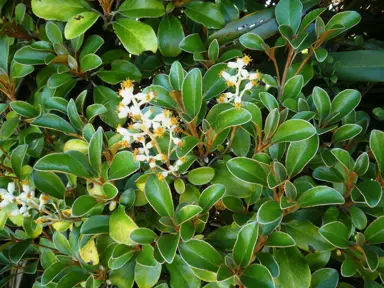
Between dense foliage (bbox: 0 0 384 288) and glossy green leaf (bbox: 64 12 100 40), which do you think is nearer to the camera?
dense foliage (bbox: 0 0 384 288)

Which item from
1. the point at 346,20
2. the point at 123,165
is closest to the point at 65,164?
the point at 123,165

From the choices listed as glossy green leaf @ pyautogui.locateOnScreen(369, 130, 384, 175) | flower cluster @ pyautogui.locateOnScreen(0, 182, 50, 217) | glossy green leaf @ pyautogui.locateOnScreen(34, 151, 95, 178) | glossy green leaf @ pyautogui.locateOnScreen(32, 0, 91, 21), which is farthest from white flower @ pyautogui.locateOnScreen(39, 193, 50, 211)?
glossy green leaf @ pyautogui.locateOnScreen(369, 130, 384, 175)

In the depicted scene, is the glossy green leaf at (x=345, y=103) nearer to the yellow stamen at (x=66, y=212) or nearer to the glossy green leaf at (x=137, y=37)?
the glossy green leaf at (x=137, y=37)

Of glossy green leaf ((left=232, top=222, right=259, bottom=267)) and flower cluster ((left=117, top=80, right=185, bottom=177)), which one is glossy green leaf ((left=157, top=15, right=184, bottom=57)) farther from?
glossy green leaf ((left=232, top=222, right=259, bottom=267))

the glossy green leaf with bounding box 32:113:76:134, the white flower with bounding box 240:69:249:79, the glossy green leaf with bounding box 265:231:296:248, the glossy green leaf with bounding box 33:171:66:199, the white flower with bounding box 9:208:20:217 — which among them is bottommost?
the white flower with bounding box 9:208:20:217

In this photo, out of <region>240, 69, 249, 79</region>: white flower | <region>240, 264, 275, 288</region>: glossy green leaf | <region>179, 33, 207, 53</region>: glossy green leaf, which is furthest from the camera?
<region>179, 33, 207, 53</region>: glossy green leaf

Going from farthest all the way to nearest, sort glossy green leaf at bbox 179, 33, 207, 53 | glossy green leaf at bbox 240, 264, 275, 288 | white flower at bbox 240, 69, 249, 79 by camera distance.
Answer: glossy green leaf at bbox 179, 33, 207, 53
white flower at bbox 240, 69, 249, 79
glossy green leaf at bbox 240, 264, 275, 288

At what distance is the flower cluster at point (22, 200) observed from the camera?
760 mm

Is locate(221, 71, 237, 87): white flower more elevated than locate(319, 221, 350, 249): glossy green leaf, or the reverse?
locate(221, 71, 237, 87): white flower

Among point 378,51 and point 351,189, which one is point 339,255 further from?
point 378,51

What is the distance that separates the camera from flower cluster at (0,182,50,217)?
76 cm

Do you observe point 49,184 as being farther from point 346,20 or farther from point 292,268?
point 346,20

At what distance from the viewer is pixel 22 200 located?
2.50ft

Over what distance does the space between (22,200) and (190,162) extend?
0.30 metres
